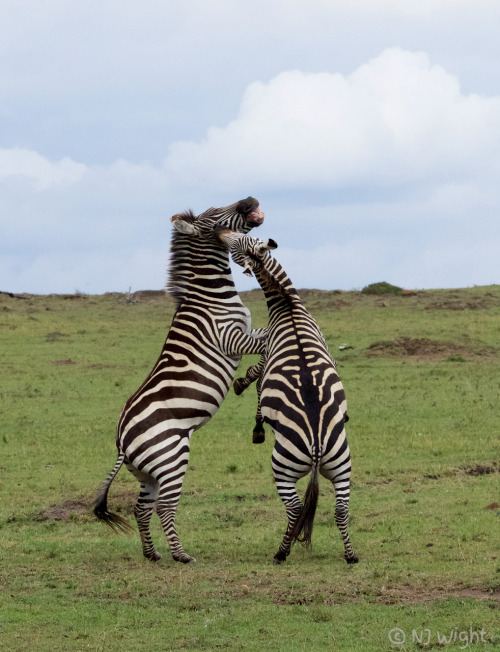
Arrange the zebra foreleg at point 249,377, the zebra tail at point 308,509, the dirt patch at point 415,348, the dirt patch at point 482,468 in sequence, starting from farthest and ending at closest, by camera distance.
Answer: the dirt patch at point 415,348 → the dirt patch at point 482,468 → the zebra foreleg at point 249,377 → the zebra tail at point 308,509

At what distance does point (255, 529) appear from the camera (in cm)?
963

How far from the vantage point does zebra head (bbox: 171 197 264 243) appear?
8844 mm

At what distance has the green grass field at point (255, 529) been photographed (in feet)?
20.6

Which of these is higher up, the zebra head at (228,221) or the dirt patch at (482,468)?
the zebra head at (228,221)

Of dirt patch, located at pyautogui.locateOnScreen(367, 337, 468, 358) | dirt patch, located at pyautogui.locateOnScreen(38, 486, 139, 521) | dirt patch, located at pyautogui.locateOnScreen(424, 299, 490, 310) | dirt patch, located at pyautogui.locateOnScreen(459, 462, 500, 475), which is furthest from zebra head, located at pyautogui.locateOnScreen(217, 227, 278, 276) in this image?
dirt patch, located at pyautogui.locateOnScreen(424, 299, 490, 310)

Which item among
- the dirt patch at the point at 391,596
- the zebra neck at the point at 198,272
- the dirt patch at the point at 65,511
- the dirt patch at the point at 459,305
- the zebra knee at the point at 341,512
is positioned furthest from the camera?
the dirt patch at the point at 459,305

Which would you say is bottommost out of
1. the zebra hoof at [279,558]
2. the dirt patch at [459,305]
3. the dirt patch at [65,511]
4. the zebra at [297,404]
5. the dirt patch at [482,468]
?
the dirt patch at [65,511]

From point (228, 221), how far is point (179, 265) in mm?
678

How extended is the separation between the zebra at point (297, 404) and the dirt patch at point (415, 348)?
51.4 feet

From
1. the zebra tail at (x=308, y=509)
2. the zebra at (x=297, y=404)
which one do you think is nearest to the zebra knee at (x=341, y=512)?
the zebra at (x=297, y=404)

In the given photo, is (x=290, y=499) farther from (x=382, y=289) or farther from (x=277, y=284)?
(x=382, y=289)

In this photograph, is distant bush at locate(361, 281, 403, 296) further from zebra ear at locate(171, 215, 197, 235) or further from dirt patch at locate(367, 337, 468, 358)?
zebra ear at locate(171, 215, 197, 235)

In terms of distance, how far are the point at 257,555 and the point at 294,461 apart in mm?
1280

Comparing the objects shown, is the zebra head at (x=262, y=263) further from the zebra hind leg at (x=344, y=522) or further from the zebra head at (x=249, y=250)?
the zebra hind leg at (x=344, y=522)
